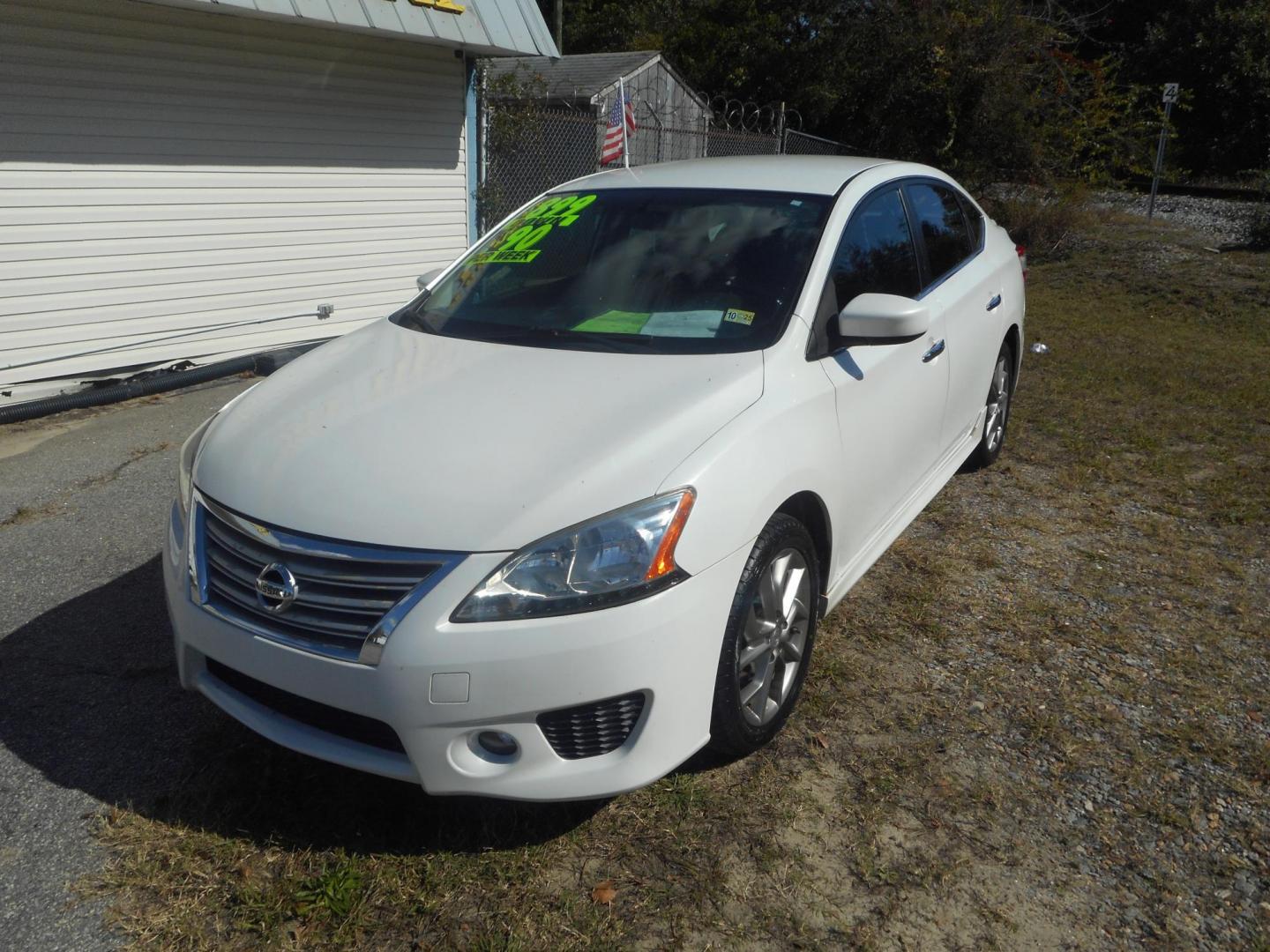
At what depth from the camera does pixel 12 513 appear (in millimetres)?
5012

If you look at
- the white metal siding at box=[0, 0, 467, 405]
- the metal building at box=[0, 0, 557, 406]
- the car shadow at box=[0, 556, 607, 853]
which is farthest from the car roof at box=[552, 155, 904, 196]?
the white metal siding at box=[0, 0, 467, 405]

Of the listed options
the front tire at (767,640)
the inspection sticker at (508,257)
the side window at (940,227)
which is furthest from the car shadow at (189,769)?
the side window at (940,227)

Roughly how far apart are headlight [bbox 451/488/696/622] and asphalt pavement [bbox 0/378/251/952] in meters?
1.23

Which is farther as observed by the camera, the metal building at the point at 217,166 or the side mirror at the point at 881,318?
the metal building at the point at 217,166

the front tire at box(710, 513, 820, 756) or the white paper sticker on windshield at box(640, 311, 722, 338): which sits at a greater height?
the white paper sticker on windshield at box(640, 311, 722, 338)

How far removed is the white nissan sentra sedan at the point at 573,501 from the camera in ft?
7.88

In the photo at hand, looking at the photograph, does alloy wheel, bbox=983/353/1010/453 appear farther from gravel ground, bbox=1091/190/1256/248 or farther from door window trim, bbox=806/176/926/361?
gravel ground, bbox=1091/190/1256/248

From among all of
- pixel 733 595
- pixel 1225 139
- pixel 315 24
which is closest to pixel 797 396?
pixel 733 595

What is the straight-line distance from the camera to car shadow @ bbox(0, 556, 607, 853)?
109 inches

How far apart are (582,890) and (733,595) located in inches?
32.2

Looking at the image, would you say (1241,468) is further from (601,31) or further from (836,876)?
(601,31)

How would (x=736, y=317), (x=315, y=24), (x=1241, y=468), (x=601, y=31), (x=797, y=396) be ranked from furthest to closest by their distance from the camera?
1. (x=601, y=31)
2. (x=315, y=24)
3. (x=1241, y=468)
4. (x=736, y=317)
5. (x=797, y=396)

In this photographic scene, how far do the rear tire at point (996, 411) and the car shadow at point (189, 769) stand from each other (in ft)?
10.9

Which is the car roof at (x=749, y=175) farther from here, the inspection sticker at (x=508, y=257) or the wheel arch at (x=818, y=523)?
the wheel arch at (x=818, y=523)
